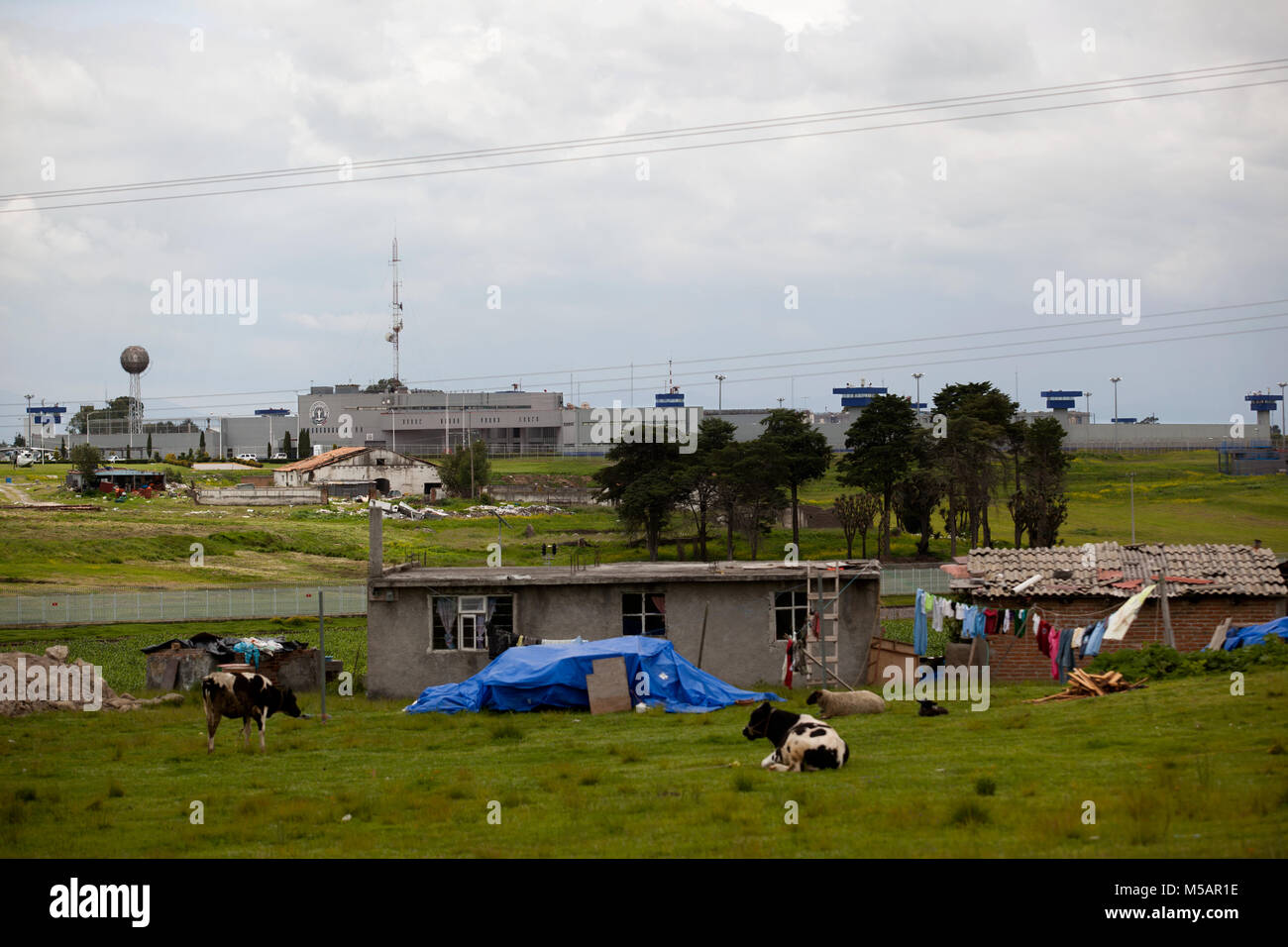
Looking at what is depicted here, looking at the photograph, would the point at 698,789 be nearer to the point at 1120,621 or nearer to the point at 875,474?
the point at 1120,621

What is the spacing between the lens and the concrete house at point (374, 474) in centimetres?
12388

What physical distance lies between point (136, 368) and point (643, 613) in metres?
179

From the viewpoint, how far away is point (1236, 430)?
170 metres

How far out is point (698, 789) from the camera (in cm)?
1513

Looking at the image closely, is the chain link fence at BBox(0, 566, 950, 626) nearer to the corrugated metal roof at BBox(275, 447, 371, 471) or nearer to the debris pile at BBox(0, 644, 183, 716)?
the debris pile at BBox(0, 644, 183, 716)

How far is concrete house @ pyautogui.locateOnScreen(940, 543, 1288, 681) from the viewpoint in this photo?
29422mm

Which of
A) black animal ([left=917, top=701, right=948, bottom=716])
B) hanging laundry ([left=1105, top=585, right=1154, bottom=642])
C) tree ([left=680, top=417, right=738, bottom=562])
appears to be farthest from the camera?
tree ([left=680, top=417, right=738, bottom=562])

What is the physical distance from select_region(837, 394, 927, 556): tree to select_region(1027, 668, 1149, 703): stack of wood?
58.3 meters

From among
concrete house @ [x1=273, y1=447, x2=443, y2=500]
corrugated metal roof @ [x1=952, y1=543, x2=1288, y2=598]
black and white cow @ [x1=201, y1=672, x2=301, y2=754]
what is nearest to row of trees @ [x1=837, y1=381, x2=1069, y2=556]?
corrugated metal roof @ [x1=952, y1=543, x2=1288, y2=598]

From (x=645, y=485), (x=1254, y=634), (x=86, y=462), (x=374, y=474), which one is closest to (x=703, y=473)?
(x=645, y=485)

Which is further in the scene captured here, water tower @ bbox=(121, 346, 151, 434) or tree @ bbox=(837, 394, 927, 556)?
water tower @ bbox=(121, 346, 151, 434)

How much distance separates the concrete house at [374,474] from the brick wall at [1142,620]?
322 feet
